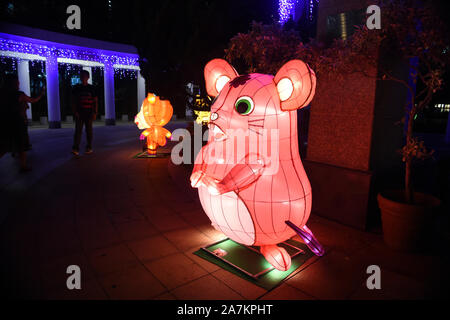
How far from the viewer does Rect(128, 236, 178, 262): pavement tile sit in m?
3.04

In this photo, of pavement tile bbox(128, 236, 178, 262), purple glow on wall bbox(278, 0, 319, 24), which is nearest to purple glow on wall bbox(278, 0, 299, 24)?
purple glow on wall bbox(278, 0, 319, 24)

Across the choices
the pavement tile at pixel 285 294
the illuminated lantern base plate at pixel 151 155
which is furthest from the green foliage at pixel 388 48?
the illuminated lantern base plate at pixel 151 155

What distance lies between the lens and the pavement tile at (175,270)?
261cm

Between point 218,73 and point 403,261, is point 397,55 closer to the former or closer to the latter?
point 218,73

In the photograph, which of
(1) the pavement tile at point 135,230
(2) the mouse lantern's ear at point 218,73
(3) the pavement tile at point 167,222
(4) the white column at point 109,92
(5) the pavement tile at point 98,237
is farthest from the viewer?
(4) the white column at point 109,92

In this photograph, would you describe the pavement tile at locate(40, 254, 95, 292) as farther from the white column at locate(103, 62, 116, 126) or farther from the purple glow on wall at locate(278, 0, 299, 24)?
the white column at locate(103, 62, 116, 126)

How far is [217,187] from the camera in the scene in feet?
7.99

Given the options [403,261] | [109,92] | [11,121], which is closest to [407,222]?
[403,261]

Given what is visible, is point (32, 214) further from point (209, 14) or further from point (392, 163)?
point (392, 163)

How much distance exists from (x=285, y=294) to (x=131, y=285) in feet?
4.18

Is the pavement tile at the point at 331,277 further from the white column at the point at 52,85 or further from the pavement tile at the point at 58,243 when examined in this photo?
the white column at the point at 52,85

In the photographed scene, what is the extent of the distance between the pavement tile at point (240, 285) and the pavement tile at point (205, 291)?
47 millimetres

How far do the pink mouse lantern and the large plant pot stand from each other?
1.18 meters
